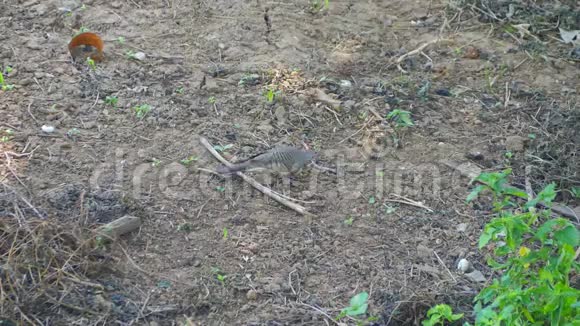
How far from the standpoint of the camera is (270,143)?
389 cm

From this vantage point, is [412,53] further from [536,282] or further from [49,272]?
[49,272]

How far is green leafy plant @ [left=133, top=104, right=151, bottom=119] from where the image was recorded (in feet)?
13.0

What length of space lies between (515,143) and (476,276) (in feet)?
3.48

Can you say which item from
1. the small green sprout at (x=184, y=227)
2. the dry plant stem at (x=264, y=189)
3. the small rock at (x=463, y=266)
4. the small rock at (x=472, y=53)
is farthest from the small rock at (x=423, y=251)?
the small rock at (x=472, y=53)

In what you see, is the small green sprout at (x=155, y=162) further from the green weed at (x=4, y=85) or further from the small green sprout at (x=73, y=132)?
the green weed at (x=4, y=85)

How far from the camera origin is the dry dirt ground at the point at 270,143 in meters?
3.11

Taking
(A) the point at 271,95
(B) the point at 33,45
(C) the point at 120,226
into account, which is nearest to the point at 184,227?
(C) the point at 120,226

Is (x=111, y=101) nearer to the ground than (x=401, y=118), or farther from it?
farther from it

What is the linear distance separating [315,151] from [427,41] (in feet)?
4.57

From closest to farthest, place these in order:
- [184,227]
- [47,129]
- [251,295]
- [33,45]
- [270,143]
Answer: [251,295] < [184,227] < [47,129] < [270,143] < [33,45]

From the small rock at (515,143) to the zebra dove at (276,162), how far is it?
1.17m

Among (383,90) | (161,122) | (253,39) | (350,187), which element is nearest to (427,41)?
(383,90)

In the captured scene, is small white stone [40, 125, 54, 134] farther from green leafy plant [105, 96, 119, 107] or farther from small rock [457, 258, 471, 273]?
small rock [457, 258, 471, 273]

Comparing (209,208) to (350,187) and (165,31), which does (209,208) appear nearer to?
(350,187)
